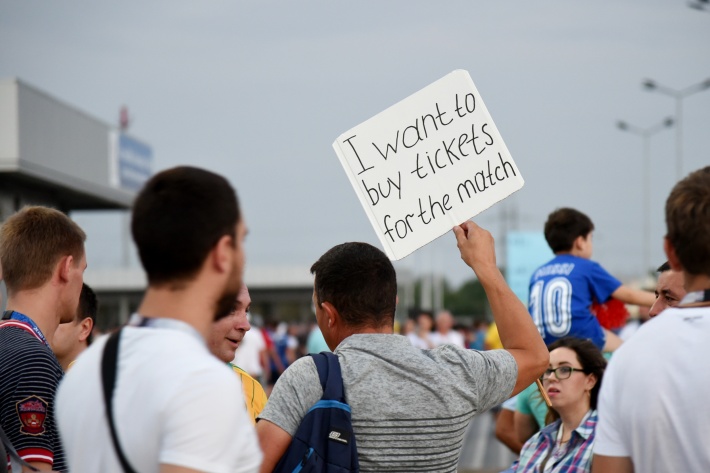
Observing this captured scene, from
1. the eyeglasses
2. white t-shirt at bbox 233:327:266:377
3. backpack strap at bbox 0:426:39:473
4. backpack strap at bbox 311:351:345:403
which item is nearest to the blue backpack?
backpack strap at bbox 311:351:345:403

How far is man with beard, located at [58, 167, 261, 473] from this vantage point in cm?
211

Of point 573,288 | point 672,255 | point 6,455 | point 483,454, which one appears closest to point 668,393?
point 672,255

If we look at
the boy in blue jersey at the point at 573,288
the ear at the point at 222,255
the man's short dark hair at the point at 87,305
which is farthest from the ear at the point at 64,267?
the boy in blue jersey at the point at 573,288

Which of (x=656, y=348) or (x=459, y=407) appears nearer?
(x=656, y=348)

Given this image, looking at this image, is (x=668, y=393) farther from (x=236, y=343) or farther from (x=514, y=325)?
(x=236, y=343)

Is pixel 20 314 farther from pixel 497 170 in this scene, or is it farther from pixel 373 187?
pixel 497 170

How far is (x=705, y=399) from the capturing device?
101 inches

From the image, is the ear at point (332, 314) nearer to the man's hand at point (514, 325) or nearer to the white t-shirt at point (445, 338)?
the man's hand at point (514, 325)

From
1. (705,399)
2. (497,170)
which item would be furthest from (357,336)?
(705,399)

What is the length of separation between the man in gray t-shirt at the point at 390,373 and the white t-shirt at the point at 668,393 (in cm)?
82

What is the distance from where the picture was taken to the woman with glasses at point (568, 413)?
5.05 m

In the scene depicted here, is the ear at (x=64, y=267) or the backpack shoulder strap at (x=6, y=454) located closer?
the backpack shoulder strap at (x=6, y=454)

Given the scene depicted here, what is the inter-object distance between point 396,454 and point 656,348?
1072mm

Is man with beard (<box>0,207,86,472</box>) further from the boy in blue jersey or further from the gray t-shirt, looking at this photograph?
the boy in blue jersey
